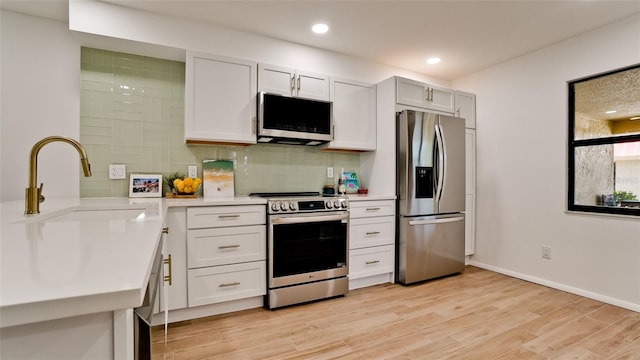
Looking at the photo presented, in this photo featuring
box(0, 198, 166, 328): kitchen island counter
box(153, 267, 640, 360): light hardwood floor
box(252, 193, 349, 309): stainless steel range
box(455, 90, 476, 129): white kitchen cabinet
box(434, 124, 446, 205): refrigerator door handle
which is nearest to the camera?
box(0, 198, 166, 328): kitchen island counter

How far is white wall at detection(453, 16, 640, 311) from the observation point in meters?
2.61

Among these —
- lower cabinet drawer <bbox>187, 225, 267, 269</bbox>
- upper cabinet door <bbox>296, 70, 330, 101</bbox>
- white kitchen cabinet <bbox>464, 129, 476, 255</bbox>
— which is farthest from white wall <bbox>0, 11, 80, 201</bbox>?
white kitchen cabinet <bbox>464, 129, 476, 255</bbox>

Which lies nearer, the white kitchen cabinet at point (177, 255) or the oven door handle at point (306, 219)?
the white kitchen cabinet at point (177, 255)

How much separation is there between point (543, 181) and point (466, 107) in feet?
3.90

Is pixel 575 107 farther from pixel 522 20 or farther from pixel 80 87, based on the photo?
pixel 80 87

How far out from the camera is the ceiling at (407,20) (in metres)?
2.39

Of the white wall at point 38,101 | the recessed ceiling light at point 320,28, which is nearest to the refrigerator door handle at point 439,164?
the recessed ceiling light at point 320,28

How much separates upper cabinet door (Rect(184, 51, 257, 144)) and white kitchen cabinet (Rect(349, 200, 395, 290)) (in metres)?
1.25

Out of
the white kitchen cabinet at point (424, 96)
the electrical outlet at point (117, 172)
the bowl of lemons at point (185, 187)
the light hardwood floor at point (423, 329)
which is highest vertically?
the white kitchen cabinet at point (424, 96)

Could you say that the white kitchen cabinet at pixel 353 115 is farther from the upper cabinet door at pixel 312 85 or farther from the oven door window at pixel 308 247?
the oven door window at pixel 308 247

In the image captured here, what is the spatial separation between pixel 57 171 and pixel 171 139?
897 millimetres

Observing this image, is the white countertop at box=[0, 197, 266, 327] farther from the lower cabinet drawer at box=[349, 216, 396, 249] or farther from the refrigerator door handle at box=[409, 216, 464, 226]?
the refrigerator door handle at box=[409, 216, 464, 226]

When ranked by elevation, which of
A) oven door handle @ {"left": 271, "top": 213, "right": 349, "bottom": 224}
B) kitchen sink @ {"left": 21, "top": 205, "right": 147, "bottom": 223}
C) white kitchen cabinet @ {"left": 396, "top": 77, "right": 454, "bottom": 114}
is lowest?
oven door handle @ {"left": 271, "top": 213, "right": 349, "bottom": 224}

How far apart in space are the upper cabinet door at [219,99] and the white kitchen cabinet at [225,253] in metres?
0.68
